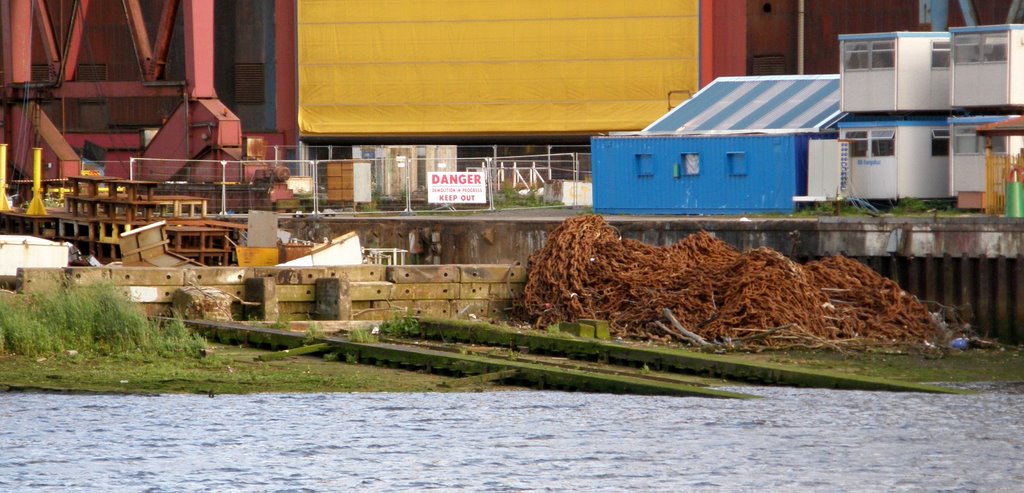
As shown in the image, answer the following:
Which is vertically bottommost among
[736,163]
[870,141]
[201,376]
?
[201,376]

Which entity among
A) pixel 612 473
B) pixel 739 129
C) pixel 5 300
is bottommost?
pixel 612 473

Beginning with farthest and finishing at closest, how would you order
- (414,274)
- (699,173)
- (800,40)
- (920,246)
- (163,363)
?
1. (800,40)
2. (699,173)
3. (414,274)
4. (920,246)
5. (163,363)

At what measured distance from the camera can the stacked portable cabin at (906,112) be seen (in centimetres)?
3216

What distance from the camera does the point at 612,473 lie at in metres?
15.8

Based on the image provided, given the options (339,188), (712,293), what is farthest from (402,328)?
(339,188)

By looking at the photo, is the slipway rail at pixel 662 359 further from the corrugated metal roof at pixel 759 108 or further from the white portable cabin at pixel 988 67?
the corrugated metal roof at pixel 759 108

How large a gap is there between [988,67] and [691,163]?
687 cm

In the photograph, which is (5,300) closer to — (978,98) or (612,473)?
(612,473)

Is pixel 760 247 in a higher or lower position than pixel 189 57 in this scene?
lower

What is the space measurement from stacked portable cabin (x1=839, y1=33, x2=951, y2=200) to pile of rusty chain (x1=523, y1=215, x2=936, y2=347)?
6999 millimetres

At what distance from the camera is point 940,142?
32156 mm

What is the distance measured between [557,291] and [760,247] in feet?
11.2

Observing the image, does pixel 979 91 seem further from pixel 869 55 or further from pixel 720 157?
pixel 720 157

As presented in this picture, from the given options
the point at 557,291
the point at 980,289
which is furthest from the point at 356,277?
the point at 980,289
